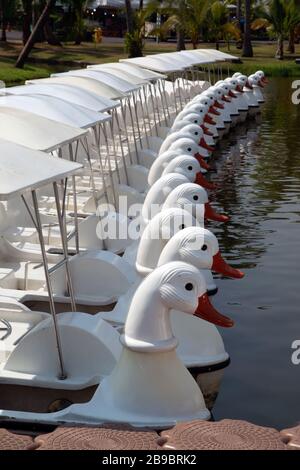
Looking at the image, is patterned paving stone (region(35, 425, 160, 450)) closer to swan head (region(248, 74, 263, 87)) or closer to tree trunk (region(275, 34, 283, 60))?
swan head (region(248, 74, 263, 87))

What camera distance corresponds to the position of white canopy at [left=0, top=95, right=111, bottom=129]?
11.2m

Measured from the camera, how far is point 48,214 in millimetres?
14508

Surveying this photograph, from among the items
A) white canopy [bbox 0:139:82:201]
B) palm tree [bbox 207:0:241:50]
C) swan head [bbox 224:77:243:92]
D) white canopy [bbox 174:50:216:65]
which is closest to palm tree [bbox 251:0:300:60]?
palm tree [bbox 207:0:241:50]

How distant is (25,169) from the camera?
7457 millimetres

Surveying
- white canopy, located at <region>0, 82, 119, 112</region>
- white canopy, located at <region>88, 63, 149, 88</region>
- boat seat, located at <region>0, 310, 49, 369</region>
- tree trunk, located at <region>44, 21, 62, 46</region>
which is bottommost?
tree trunk, located at <region>44, 21, 62, 46</region>

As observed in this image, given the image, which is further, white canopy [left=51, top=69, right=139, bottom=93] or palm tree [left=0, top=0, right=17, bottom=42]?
palm tree [left=0, top=0, right=17, bottom=42]

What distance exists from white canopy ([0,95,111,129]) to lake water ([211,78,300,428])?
286 cm

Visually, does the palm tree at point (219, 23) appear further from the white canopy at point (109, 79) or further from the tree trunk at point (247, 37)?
the white canopy at point (109, 79)

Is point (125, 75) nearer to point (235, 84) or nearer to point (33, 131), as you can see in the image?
point (235, 84)

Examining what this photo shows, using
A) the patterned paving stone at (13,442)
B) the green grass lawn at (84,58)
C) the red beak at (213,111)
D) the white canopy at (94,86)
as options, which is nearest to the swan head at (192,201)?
the white canopy at (94,86)
